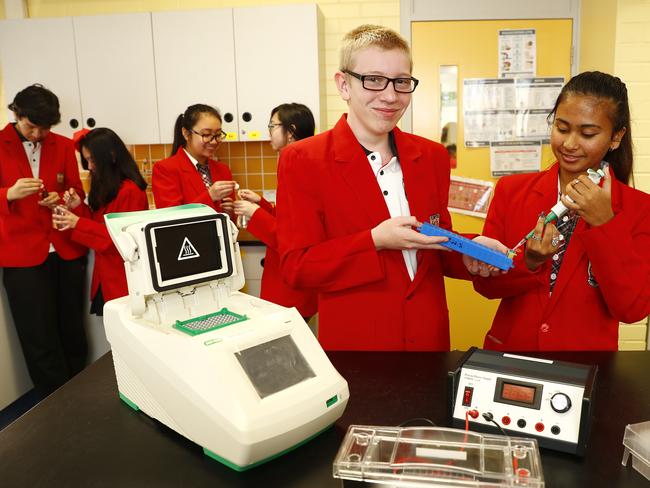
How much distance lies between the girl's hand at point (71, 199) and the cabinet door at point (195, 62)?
2.45 ft

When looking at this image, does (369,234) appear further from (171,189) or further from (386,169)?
(171,189)

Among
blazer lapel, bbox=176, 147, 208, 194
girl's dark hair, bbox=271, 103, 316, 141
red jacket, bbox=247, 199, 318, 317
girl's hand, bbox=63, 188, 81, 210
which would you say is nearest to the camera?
red jacket, bbox=247, 199, 318, 317

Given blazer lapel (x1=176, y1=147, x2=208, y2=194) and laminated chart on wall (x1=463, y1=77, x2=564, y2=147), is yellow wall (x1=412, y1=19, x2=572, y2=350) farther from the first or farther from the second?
blazer lapel (x1=176, y1=147, x2=208, y2=194)

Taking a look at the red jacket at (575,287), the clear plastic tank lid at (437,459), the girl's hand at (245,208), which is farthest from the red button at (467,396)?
the girl's hand at (245,208)

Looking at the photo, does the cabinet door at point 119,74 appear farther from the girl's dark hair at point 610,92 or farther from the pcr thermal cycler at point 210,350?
the girl's dark hair at point 610,92

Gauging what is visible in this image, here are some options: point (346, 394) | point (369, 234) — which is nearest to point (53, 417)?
point (346, 394)

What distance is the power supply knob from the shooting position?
36.5 inches

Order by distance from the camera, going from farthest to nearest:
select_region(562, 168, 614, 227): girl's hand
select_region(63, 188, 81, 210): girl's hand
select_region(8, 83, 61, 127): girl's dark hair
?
select_region(63, 188, 81, 210): girl's hand, select_region(8, 83, 61, 127): girl's dark hair, select_region(562, 168, 614, 227): girl's hand

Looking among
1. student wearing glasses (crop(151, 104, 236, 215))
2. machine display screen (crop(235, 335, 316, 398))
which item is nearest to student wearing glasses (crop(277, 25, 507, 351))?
machine display screen (crop(235, 335, 316, 398))

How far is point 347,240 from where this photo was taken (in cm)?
147

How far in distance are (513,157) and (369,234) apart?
242cm

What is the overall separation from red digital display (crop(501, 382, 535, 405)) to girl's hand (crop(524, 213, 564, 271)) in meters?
0.53

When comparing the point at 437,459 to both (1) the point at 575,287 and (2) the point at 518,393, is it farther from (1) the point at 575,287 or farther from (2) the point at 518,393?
(1) the point at 575,287

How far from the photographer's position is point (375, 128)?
148cm
